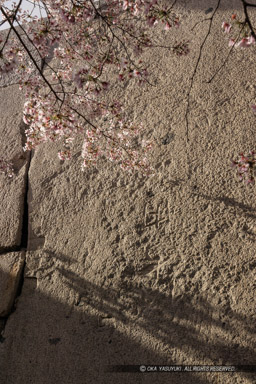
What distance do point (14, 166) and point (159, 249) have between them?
1448 millimetres

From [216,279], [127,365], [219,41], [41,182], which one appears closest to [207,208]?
[216,279]

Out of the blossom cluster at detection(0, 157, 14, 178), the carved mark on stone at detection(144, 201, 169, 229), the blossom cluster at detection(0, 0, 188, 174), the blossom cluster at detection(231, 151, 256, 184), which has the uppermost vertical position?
the blossom cluster at detection(0, 0, 188, 174)

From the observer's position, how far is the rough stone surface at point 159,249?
1.59m

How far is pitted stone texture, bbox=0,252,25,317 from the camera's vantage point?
7.12 feet

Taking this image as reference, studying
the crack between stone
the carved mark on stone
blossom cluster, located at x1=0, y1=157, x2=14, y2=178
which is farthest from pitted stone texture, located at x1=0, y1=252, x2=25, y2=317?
the carved mark on stone

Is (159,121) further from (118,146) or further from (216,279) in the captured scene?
(216,279)

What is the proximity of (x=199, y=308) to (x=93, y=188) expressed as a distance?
100cm

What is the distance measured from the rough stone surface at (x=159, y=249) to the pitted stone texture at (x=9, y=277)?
63mm

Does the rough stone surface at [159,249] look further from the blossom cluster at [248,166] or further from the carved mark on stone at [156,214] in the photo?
the blossom cluster at [248,166]

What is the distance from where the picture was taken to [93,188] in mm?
2230

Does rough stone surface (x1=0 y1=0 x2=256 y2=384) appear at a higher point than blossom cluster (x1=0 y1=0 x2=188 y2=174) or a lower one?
lower

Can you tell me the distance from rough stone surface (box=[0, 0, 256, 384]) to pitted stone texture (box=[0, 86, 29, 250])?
0.48ft

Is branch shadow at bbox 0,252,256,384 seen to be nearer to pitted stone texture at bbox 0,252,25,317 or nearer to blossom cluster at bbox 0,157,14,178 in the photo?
pitted stone texture at bbox 0,252,25,317

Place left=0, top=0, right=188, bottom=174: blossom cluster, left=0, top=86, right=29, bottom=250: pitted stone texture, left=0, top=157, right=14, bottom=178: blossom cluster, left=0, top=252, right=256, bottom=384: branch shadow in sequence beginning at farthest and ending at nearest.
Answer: left=0, top=157, right=14, bottom=178: blossom cluster → left=0, top=86, right=29, bottom=250: pitted stone texture → left=0, top=0, right=188, bottom=174: blossom cluster → left=0, top=252, right=256, bottom=384: branch shadow
